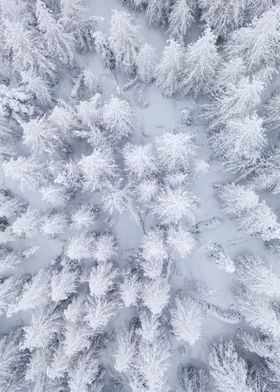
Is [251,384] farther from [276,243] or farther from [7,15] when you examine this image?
[7,15]

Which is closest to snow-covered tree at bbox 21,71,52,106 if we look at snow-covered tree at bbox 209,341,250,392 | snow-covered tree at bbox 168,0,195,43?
snow-covered tree at bbox 168,0,195,43

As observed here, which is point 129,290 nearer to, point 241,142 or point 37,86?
point 241,142

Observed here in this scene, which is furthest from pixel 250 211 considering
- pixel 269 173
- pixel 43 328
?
pixel 43 328

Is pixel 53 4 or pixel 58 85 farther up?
pixel 53 4

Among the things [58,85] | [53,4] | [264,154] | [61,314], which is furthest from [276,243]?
[53,4]

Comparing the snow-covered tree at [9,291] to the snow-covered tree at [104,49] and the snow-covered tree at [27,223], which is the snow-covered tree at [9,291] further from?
the snow-covered tree at [104,49]

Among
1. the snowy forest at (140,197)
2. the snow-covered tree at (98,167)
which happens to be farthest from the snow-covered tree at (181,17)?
the snow-covered tree at (98,167)
